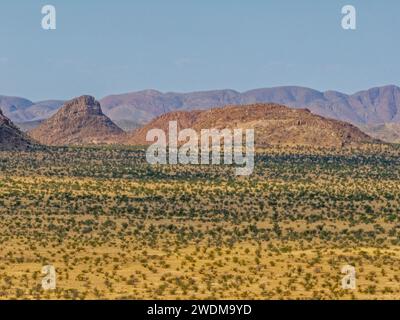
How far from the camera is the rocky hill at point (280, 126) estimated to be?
14962 centimetres

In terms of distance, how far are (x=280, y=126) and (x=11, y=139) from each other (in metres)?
41.2

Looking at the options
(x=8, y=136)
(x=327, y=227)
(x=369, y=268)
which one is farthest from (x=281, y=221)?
(x=8, y=136)

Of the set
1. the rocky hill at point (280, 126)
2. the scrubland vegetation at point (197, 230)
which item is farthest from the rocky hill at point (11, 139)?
the rocky hill at point (280, 126)

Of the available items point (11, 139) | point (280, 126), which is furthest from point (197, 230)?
point (280, 126)

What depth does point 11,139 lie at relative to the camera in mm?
133250

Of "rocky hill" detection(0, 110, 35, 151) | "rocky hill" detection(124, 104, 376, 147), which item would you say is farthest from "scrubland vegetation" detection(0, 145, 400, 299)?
"rocky hill" detection(124, 104, 376, 147)

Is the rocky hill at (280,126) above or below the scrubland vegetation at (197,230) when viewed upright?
above

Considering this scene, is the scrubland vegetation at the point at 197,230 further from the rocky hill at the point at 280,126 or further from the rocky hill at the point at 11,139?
the rocky hill at the point at 280,126

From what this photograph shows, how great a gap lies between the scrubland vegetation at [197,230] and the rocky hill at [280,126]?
3076 cm

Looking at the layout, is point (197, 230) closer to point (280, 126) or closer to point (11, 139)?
point (11, 139)

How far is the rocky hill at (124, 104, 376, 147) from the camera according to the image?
491 ft

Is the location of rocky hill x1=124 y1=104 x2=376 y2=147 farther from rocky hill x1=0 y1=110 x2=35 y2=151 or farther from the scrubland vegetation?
rocky hill x1=0 y1=110 x2=35 y2=151
